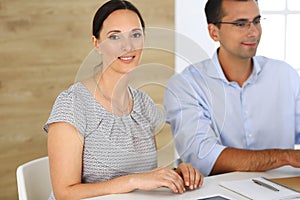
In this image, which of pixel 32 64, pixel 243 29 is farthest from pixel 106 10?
pixel 32 64

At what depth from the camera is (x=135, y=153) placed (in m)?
1.86

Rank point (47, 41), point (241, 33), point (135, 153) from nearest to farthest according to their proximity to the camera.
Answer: point (135, 153) → point (241, 33) → point (47, 41)

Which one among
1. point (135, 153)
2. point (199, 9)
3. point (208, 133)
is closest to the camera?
point (135, 153)

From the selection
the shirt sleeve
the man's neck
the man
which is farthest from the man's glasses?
the shirt sleeve

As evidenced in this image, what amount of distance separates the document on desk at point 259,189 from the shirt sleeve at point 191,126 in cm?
22

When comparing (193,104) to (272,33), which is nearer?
(193,104)

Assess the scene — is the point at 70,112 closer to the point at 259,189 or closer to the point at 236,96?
the point at 259,189

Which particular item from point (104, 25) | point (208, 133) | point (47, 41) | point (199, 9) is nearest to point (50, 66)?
point (47, 41)

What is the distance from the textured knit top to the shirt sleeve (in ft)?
0.39

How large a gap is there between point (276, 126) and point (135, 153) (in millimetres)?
781

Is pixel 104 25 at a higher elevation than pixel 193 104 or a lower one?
higher

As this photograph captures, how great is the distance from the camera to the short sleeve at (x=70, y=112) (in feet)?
5.66

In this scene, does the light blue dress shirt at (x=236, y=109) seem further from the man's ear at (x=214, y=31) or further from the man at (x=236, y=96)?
the man's ear at (x=214, y=31)

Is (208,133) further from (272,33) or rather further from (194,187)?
(272,33)
